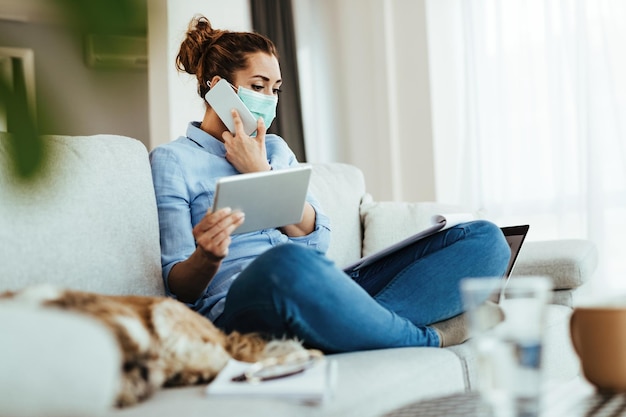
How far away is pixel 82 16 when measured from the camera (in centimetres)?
23

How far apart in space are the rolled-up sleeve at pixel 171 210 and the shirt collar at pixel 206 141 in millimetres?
130

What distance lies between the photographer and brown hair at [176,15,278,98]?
76.4 inches

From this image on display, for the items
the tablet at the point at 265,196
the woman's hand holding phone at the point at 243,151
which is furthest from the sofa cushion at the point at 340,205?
the tablet at the point at 265,196

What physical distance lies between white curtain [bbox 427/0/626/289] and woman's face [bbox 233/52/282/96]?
1.81m

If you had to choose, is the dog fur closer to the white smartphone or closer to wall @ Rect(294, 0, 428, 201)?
the white smartphone

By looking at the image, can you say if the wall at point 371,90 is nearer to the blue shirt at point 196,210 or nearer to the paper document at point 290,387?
the blue shirt at point 196,210

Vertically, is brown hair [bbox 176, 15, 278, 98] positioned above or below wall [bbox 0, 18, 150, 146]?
above

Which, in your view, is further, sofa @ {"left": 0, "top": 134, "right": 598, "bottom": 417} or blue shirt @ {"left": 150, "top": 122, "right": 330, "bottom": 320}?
blue shirt @ {"left": 150, "top": 122, "right": 330, "bottom": 320}

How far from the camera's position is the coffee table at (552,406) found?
800mm

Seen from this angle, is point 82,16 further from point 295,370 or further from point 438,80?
point 438,80

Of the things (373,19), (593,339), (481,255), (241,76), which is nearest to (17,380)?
(593,339)

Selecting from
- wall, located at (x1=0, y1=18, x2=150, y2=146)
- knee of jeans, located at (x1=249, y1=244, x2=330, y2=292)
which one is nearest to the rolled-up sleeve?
knee of jeans, located at (x1=249, y1=244, x2=330, y2=292)

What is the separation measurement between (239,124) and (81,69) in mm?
1605

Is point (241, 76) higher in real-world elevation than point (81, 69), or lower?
higher
